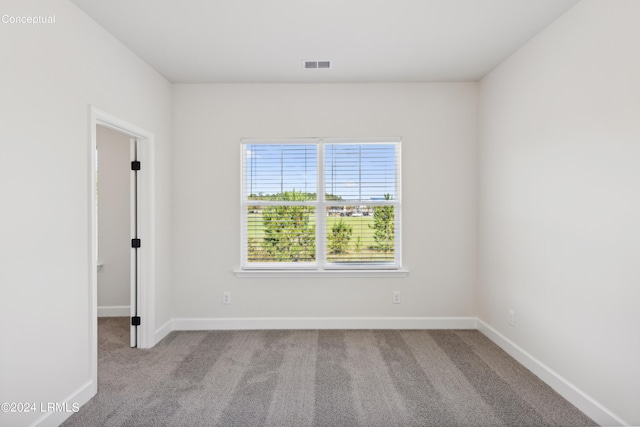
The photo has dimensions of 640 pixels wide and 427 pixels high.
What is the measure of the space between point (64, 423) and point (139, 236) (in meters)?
1.66

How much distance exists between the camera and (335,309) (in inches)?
157

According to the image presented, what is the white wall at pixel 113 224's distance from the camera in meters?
4.43

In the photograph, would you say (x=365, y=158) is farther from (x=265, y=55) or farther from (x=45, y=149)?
(x=45, y=149)

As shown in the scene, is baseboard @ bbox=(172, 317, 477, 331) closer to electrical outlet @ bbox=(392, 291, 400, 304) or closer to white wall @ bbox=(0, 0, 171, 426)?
electrical outlet @ bbox=(392, 291, 400, 304)

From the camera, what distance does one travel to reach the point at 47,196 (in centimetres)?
214

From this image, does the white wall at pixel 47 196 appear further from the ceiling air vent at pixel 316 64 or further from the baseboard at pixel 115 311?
the baseboard at pixel 115 311

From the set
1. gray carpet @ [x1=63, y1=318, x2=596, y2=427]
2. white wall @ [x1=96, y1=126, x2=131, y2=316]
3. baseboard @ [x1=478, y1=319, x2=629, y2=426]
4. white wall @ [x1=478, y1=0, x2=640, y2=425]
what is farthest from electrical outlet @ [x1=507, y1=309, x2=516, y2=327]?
white wall @ [x1=96, y1=126, x2=131, y2=316]

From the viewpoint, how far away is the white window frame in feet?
13.0

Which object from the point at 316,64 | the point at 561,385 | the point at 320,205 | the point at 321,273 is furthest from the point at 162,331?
the point at 561,385

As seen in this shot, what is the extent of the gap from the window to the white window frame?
0.01 meters

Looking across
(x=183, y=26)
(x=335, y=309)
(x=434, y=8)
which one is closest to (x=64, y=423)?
(x=335, y=309)

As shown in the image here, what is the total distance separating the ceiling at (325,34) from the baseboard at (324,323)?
2.70m

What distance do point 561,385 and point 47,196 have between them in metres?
3.77

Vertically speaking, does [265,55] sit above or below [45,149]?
above
